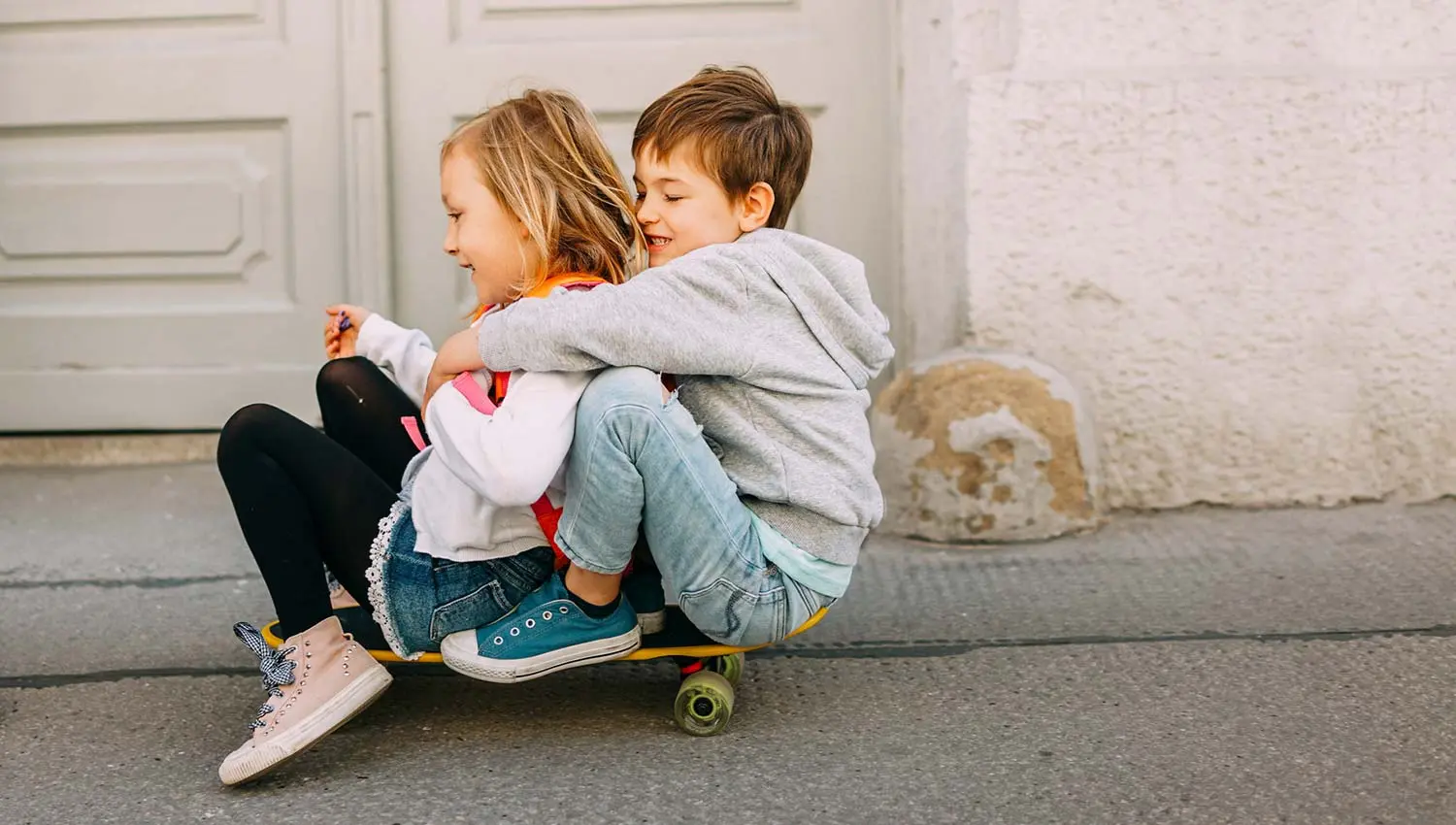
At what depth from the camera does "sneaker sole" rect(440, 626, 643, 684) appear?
1906mm

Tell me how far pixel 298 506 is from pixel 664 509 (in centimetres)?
50

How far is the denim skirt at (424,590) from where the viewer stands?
1.91 meters

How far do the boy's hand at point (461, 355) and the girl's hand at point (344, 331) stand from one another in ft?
1.29

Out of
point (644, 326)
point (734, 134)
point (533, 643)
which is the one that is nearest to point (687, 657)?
point (533, 643)

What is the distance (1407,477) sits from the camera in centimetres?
314

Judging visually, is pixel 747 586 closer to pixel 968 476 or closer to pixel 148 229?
pixel 968 476

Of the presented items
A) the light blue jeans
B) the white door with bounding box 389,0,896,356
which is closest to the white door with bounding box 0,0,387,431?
the white door with bounding box 389,0,896,356

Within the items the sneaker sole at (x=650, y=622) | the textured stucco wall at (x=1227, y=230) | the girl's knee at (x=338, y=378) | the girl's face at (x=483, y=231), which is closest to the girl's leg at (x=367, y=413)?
the girl's knee at (x=338, y=378)

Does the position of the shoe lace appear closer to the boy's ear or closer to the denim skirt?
the denim skirt

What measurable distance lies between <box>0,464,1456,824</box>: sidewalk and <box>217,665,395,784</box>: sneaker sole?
0.04 meters

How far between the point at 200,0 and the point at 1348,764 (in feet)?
10.2

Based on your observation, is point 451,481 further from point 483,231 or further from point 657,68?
point 657,68

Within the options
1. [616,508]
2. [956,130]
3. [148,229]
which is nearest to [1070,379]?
[956,130]

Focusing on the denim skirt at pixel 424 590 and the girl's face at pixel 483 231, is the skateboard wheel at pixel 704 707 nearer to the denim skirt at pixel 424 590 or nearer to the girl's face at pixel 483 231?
the denim skirt at pixel 424 590
